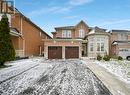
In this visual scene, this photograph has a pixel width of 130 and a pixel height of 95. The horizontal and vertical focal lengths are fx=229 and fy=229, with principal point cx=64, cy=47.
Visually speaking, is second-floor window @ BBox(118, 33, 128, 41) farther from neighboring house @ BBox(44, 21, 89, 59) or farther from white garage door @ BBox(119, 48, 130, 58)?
neighboring house @ BBox(44, 21, 89, 59)

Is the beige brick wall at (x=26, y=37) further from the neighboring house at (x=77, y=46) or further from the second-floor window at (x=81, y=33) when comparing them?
the second-floor window at (x=81, y=33)

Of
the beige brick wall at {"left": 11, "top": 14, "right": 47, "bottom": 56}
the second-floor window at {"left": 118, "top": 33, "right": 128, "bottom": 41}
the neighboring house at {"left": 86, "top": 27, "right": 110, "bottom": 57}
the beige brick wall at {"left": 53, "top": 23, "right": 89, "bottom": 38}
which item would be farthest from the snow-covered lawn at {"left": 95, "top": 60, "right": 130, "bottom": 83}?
the second-floor window at {"left": 118, "top": 33, "right": 128, "bottom": 41}

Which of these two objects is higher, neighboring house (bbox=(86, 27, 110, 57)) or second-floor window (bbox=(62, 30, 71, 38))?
second-floor window (bbox=(62, 30, 71, 38))

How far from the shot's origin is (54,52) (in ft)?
132

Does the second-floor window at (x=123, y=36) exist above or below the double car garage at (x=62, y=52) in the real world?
above

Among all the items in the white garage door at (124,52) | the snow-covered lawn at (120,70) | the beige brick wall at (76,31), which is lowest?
the snow-covered lawn at (120,70)

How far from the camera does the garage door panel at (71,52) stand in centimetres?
3997

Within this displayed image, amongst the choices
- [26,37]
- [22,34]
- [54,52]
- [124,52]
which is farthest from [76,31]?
[22,34]

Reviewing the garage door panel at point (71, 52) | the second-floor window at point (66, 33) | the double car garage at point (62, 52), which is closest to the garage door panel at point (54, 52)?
the double car garage at point (62, 52)

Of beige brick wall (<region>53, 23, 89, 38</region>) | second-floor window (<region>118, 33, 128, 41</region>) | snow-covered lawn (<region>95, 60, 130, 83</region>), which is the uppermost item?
beige brick wall (<region>53, 23, 89, 38</region>)

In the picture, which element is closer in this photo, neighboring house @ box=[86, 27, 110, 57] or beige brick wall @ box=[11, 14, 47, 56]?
beige brick wall @ box=[11, 14, 47, 56]

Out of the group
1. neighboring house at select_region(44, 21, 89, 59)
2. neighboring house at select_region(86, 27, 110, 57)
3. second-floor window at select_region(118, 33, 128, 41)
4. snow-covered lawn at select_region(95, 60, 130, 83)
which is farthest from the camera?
second-floor window at select_region(118, 33, 128, 41)

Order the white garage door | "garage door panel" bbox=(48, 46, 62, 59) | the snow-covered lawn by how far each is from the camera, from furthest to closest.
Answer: the white garage door < "garage door panel" bbox=(48, 46, 62, 59) < the snow-covered lawn

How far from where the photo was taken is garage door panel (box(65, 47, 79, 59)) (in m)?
40.0
